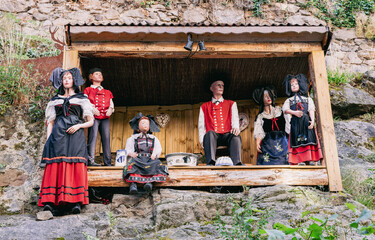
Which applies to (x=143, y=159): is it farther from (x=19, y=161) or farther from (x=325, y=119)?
(x=325, y=119)

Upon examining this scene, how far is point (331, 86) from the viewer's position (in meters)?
11.8

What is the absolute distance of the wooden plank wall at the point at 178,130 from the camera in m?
10.0

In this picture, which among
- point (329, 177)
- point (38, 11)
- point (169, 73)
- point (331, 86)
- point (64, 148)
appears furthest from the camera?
point (38, 11)

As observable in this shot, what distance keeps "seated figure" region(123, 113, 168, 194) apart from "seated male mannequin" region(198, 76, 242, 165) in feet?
3.02

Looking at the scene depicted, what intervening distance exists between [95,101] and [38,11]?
7.01 meters

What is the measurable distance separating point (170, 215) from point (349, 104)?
6.47 meters

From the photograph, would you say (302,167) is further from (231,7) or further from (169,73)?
(231,7)

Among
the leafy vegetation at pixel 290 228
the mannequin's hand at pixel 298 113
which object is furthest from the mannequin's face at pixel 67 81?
the mannequin's hand at pixel 298 113

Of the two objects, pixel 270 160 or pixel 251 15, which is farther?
pixel 251 15

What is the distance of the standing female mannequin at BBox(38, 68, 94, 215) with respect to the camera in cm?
666

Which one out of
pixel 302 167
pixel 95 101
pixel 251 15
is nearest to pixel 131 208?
pixel 95 101

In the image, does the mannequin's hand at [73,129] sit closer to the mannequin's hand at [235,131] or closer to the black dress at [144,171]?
the black dress at [144,171]

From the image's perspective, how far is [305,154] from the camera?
795cm

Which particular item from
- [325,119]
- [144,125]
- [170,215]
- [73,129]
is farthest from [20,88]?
[325,119]
